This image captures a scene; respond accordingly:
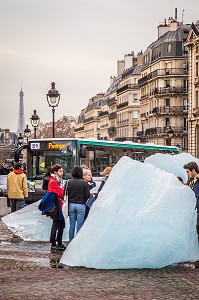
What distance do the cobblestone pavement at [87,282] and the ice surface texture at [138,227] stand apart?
0.67 feet

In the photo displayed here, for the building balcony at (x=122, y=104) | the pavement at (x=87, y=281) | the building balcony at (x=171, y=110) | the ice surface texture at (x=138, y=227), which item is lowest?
the pavement at (x=87, y=281)

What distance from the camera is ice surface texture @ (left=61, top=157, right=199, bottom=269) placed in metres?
14.1

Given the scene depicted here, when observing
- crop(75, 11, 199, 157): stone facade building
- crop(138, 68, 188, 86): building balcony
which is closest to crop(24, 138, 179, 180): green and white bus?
crop(75, 11, 199, 157): stone facade building

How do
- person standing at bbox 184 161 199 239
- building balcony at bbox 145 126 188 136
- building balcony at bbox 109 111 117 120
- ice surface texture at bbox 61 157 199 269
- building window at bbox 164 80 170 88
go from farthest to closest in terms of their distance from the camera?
building balcony at bbox 109 111 117 120 → building window at bbox 164 80 170 88 → building balcony at bbox 145 126 188 136 → person standing at bbox 184 161 199 239 → ice surface texture at bbox 61 157 199 269

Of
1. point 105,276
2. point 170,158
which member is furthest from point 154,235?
point 170,158

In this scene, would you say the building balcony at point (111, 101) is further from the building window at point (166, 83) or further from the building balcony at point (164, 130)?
the building window at point (166, 83)

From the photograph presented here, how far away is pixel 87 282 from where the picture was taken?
496 inches

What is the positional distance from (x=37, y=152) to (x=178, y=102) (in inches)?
2841

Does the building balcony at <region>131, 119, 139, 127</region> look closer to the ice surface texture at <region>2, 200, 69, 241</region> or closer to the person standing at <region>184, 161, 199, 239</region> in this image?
the ice surface texture at <region>2, 200, 69, 241</region>

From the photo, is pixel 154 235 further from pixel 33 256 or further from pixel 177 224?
pixel 33 256

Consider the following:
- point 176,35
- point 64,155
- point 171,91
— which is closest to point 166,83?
point 171,91

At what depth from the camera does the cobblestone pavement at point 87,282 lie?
11.4m

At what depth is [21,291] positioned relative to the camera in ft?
38.2

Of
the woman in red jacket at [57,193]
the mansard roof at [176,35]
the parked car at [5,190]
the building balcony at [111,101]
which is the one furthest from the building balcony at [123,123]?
the woman in red jacket at [57,193]
